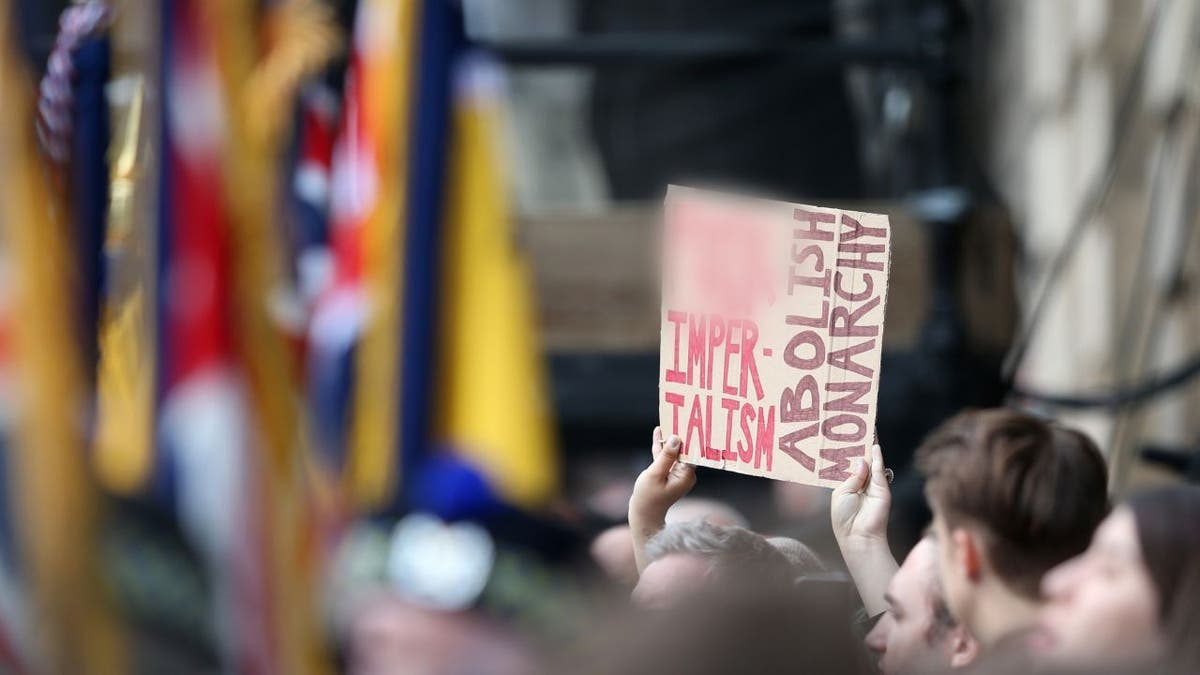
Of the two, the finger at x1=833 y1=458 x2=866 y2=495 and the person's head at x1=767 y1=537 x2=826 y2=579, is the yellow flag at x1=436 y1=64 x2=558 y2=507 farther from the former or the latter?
the finger at x1=833 y1=458 x2=866 y2=495

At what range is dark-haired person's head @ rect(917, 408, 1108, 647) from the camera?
1369 millimetres

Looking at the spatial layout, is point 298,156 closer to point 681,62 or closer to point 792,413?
point 681,62

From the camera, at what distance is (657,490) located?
135 centimetres

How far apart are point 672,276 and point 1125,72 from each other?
3288 mm

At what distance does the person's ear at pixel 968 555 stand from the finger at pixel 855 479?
104 millimetres

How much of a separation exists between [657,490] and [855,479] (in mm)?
159

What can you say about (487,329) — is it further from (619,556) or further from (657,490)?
(657,490)

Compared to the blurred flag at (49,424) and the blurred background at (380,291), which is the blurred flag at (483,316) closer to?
the blurred background at (380,291)

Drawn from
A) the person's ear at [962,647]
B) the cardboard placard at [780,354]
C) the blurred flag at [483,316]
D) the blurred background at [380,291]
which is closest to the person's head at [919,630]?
the person's ear at [962,647]

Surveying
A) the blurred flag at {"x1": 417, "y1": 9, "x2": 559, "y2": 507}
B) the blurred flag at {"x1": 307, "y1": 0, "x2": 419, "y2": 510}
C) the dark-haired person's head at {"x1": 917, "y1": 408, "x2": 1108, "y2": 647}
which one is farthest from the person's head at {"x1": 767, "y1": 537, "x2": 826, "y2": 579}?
the blurred flag at {"x1": 307, "y1": 0, "x2": 419, "y2": 510}

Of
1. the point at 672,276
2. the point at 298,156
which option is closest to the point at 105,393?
the point at 298,156

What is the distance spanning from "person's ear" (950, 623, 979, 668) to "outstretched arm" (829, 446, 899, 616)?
6 cm

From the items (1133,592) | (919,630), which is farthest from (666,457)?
(1133,592)

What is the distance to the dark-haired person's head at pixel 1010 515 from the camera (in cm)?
137
